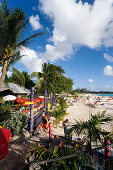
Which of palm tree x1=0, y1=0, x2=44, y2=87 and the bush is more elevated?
palm tree x1=0, y1=0, x2=44, y2=87

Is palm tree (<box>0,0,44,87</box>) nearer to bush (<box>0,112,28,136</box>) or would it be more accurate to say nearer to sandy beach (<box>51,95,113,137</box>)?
bush (<box>0,112,28,136</box>)

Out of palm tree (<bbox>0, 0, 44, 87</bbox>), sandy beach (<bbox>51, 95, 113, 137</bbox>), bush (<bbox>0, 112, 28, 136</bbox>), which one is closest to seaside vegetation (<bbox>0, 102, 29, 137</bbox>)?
bush (<bbox>0, 112, 28, 136</bbox>)

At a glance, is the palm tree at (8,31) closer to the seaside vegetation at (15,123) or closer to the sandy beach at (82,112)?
the seaside vegetation at (15,123)

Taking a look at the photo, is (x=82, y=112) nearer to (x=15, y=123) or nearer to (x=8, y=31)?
(x=15, y=123)

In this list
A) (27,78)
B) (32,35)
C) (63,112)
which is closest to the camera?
(32,35)

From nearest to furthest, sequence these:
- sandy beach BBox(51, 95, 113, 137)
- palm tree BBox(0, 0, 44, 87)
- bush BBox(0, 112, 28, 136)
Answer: bush BBox(0, 112, 28, 136), palm tree BBox(0, 0, 44, 87), sandy beach BBox(51, 95, 113, 137)

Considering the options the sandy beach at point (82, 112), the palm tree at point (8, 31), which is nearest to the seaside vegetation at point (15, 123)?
the palm tree at point (8, 31)

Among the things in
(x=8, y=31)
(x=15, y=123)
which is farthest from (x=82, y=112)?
(x=8, y=31)

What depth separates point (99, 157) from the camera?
3211mm

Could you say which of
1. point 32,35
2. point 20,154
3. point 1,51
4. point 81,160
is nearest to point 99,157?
point 81,160

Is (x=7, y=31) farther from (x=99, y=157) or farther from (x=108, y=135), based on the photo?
(x=99, y=157)


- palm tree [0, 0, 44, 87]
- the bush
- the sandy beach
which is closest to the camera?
the bush

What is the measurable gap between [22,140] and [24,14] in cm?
723

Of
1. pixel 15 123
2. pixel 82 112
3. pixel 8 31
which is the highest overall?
pixel 8 31
